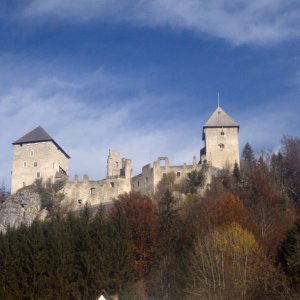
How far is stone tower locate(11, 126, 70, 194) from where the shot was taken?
58.5 meters

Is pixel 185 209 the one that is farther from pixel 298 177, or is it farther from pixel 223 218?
pixel 298 177

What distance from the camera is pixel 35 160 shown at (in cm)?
5941

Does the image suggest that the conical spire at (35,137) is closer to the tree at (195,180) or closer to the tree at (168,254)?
the tree at (195,180)

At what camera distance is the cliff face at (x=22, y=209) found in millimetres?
52634

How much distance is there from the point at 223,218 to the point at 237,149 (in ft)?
66.1

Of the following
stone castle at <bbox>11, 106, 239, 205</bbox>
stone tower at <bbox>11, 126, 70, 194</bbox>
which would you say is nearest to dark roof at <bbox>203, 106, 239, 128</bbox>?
stone castle at <bbox>11, 106, 239, 205</bbox>

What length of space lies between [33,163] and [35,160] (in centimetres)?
41

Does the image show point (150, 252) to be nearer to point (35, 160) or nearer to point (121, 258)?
point (121, 258)

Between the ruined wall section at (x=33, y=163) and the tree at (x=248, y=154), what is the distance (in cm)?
1960

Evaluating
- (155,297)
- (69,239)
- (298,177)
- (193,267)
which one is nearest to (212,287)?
(193,267)

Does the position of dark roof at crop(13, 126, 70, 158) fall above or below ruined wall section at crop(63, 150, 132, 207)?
above

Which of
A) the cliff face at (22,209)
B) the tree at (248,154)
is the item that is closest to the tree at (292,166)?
the tree at (248,154)

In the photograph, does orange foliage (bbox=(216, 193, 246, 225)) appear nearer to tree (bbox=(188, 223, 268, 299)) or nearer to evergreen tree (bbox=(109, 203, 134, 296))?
tree (bbox=(188, 223, 268, 299))

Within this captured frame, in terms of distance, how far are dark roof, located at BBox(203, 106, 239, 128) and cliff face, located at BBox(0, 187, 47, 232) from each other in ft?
61.4
